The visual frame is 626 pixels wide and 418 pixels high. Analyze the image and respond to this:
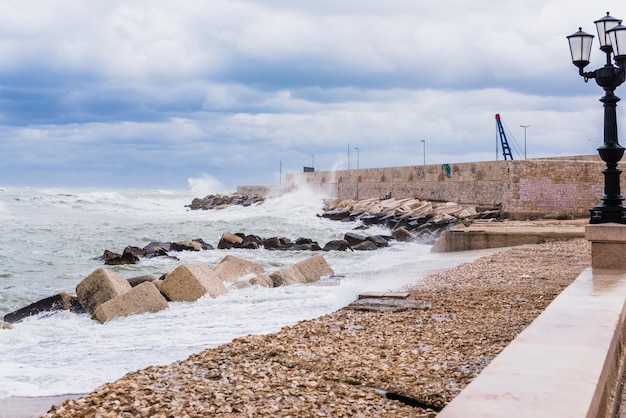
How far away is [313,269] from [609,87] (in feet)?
19.3

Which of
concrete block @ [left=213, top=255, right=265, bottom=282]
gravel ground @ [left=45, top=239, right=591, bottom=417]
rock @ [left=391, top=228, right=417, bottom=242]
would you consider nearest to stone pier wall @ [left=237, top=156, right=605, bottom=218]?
rock @ [left=391, top=228, right=417, bottom=242]

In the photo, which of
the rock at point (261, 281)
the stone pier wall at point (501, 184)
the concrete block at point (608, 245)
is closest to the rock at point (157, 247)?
the rock at point (261, 281)

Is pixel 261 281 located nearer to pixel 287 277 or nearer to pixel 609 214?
pixel 287 277

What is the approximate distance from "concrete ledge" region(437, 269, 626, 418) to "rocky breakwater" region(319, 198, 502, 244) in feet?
54.6

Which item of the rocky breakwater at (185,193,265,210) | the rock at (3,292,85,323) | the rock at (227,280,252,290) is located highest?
the rocky breakwater at (185,193,265,210)

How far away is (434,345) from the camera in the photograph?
584 cm

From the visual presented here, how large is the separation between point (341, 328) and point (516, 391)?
3.90 m

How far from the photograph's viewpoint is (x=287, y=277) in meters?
12.0

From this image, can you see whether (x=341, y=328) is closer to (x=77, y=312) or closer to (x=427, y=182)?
(x=77, y=312)

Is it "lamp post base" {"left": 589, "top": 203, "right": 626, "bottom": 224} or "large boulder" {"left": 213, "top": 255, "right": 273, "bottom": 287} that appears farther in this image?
"large boulder" {"left": 213, "top": 255, "right": 273, "bottom": 287}

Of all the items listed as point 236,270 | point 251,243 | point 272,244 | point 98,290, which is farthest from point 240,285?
point 251,243

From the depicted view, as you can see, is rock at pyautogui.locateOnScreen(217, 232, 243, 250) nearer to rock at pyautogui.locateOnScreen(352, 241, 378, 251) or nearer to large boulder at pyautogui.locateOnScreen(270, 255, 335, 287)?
rock at pyautogui.locateOnScreen(352, 241, 378, 251)

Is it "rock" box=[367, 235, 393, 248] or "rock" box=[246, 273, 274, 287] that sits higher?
"rock" box=[367, 235, 393, 248]

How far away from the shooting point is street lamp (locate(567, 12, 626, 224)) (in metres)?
8.82
